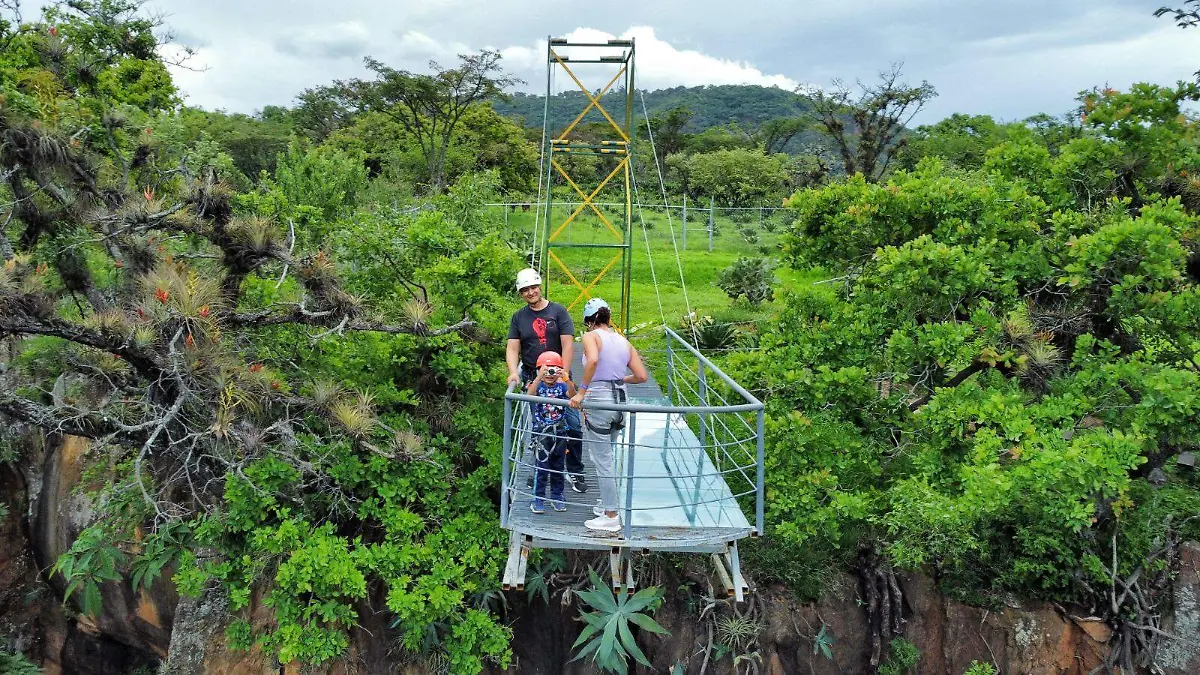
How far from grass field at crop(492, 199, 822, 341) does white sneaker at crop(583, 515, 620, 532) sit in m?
3.67

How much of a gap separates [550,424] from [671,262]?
44.6ft

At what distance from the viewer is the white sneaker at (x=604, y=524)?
454 cm

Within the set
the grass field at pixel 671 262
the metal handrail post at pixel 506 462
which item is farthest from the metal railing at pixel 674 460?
the grass field at pixel 671 262

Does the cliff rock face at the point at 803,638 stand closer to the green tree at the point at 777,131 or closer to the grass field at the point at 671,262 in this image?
the grass field at the point at 671,262

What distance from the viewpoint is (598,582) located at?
6914 millimetres

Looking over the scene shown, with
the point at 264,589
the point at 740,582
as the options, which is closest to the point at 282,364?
the point at 264,589

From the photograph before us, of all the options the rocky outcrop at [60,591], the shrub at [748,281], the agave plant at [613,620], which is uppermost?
the shrub at [748,281]

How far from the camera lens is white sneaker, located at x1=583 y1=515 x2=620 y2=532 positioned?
4.54 m

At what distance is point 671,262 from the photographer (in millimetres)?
18203

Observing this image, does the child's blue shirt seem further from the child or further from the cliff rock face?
the cliff rock face

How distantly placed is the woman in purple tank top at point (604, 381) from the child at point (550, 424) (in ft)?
0.56

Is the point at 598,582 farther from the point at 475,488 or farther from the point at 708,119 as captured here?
the point at 708,119

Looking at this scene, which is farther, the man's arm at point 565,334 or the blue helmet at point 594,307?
the man's arm at point 565,334

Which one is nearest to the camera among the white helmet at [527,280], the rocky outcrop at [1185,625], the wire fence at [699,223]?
the white helmet at [527,280]
